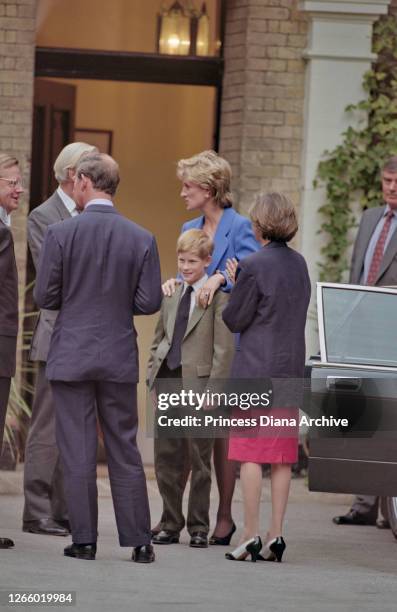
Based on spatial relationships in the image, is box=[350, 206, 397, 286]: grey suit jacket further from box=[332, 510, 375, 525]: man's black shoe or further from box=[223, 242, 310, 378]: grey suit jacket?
box=[223, 242, 310, 378]: grey suit jacket

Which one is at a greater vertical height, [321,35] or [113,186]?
[321,35]

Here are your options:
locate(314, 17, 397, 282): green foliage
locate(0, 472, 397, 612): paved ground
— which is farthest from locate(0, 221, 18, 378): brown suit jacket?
locate(314, 17, 397, 282): green foliage

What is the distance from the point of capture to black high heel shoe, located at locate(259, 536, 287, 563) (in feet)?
24.4

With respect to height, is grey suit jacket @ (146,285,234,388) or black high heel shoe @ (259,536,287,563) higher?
grey suit jacket @ (146,285,234,388)

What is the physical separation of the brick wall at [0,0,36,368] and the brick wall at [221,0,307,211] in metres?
1.62

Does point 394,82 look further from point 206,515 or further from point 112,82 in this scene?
point 206,515

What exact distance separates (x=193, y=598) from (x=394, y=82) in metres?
6.03

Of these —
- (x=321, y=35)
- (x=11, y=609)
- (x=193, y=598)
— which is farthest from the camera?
(x=321, y=35)

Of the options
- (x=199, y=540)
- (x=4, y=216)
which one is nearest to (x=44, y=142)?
(x=4, y=216)

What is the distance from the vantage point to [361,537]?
8719mm

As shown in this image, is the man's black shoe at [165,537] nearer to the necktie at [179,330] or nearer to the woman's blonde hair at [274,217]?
the necktie at [179,330]

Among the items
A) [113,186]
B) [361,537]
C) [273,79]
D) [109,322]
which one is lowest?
[361,537]

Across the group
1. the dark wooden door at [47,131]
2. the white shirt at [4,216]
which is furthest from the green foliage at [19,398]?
the white shirt at [4,216]

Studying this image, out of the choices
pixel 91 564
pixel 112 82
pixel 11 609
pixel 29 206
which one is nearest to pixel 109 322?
pixel 91 564
